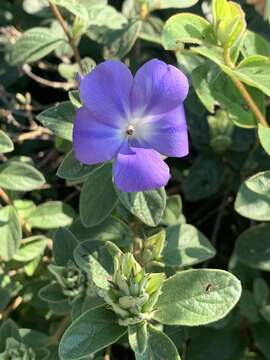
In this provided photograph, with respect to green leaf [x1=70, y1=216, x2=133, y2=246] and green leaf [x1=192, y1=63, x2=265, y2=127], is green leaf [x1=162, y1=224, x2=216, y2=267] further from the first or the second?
green leaf [x1=192, y1=63, x2=265, y2=127]

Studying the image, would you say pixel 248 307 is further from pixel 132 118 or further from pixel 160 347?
pixel 132 118

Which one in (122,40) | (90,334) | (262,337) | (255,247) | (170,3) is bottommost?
(262,337)

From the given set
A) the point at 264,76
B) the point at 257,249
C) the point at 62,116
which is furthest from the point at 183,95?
the point at 257,249

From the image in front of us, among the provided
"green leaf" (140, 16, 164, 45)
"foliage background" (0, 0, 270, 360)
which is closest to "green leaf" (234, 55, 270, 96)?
"foliage background" (0, 0, 270, 360)

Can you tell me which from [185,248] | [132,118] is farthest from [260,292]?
[132,118]

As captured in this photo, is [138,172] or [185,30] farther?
[185,30]

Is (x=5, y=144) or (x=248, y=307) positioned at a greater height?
(x=5, y=144)

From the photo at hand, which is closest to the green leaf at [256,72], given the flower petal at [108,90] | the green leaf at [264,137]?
the green leaf at [264,137]
